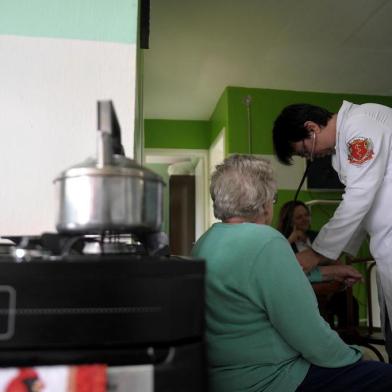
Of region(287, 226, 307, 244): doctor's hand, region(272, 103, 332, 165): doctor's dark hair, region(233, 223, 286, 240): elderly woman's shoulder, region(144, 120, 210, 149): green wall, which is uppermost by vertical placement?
region(144, 120, 210, 149): green wall

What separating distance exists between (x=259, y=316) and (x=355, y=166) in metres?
0.73

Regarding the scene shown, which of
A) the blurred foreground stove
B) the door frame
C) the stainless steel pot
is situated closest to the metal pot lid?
the stainless steel pot

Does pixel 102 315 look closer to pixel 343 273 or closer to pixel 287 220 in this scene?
pixel 343 273

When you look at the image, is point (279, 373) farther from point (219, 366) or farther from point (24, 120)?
point (24, 120)

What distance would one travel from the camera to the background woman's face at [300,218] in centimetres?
288

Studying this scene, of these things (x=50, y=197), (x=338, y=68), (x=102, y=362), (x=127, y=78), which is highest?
(x=338, y=68)

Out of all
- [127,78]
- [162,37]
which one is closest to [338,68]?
[162,37]

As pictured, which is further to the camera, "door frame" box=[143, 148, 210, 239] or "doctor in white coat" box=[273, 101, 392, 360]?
"door frame" box=[143, 148, 210, 239]

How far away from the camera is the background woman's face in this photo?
2.88m

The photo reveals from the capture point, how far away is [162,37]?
2752mm

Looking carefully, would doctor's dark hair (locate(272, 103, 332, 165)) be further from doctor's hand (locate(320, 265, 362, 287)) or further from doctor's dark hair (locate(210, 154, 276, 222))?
doctor's dark hair (locate(210, 154, 276, 222))

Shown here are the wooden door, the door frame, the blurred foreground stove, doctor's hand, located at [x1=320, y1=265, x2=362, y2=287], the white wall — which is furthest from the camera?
the wooden door

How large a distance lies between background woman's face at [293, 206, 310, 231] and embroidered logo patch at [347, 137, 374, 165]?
1.52 m

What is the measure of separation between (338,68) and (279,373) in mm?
2803
